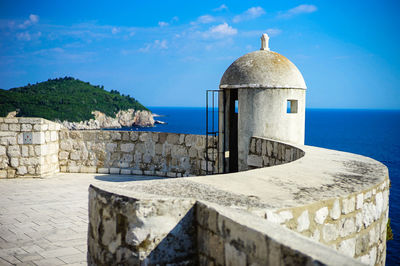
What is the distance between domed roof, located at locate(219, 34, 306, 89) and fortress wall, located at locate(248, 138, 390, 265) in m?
3.78

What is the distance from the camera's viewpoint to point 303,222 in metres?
2.73

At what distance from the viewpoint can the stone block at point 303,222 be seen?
270 centimetres

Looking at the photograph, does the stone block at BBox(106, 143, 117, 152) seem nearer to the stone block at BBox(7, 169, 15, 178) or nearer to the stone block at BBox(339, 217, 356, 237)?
the stone block at BBox(7, 169, 15, 178)

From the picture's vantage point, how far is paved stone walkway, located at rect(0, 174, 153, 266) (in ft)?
13.8

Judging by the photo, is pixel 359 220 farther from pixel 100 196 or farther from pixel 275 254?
pixel 100 196

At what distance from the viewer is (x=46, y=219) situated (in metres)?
5.49

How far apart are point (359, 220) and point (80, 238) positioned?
Result: 3418 mm

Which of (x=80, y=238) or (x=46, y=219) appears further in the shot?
(x=46, y=219)

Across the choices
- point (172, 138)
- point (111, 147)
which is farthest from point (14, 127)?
point (172, 138)

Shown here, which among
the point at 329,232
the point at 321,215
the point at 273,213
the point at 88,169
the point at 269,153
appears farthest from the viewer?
the point at 88,169

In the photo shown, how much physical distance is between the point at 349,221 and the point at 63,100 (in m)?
76.8

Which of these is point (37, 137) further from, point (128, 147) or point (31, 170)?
point (128, 147)

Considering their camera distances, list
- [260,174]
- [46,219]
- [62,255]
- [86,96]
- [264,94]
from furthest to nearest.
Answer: [86,96], [264,94], [46,219], [62,255], [260,174]

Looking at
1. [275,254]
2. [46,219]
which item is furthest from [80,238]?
[275,254]
